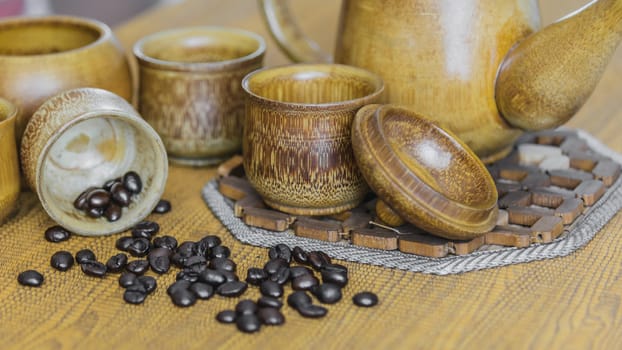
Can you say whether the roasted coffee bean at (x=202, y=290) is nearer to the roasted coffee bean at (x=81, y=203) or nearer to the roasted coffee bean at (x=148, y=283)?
the roasted coffee bean at (x=148, y=283)

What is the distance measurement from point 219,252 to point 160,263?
0.20 ft

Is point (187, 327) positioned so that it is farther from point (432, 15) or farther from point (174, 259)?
point (432, 15)

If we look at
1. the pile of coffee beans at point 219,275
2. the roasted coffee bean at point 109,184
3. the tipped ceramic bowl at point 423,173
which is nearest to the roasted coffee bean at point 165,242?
the pile of coffee beans at point 219,275

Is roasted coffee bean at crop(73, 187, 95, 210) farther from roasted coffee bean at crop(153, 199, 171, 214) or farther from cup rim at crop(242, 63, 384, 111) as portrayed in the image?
cup rim at crop(242, 63, 384, 111)

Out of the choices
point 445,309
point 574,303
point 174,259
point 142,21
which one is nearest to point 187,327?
point 174,259

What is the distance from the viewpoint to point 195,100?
1.03 m

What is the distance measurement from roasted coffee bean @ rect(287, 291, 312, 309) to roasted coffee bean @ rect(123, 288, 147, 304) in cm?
13

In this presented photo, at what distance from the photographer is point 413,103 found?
959mm

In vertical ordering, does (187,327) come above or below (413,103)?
below

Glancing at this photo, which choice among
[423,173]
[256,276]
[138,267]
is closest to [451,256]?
[423,173]

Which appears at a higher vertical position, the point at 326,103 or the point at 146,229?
the point at 326,103

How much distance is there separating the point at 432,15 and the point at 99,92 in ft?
1.17

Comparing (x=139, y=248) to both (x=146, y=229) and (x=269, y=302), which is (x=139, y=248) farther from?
(x=269, y=302)

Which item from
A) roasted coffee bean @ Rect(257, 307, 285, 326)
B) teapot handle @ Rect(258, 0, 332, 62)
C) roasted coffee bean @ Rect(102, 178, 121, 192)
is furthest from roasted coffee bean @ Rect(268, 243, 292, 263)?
teapot handle @ Rect(258, 0, 332, 62)
